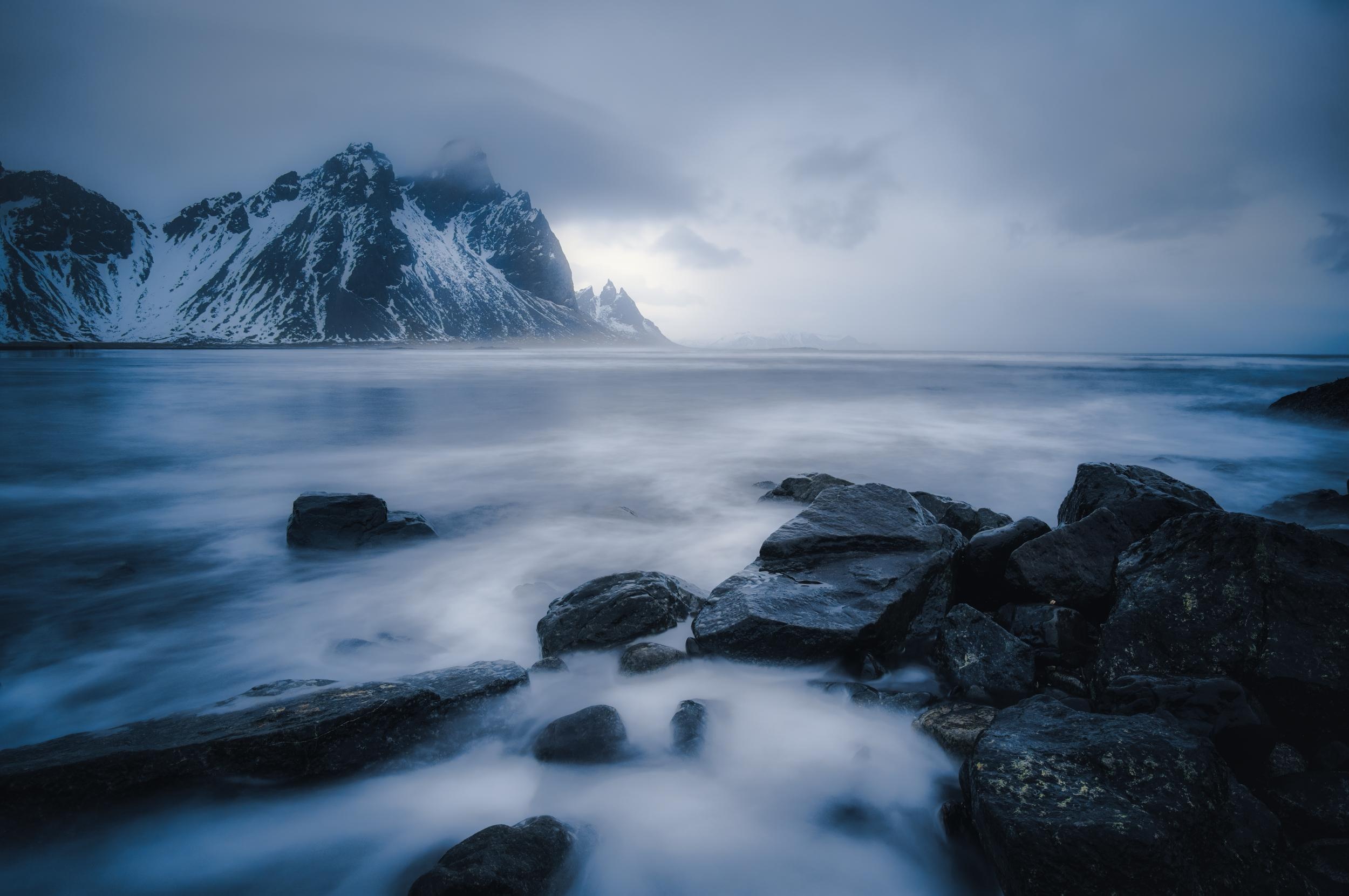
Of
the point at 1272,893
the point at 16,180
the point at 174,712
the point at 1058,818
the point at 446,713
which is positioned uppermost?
the point at 16,180

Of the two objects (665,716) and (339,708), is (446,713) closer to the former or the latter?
(339,708)

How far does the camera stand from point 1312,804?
7.79ft

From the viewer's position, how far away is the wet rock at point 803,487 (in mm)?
8656

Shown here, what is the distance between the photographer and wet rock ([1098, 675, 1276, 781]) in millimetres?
2574

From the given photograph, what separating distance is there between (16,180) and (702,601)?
267633 mm

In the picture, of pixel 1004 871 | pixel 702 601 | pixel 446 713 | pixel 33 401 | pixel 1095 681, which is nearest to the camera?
pixel 1004 871

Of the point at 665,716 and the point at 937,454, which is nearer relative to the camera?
the point at 665,716

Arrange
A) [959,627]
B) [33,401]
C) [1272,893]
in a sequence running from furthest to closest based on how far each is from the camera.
→ [33,401]
[959,627]
[1272,893]

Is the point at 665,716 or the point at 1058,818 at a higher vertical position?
the point at 1058,818

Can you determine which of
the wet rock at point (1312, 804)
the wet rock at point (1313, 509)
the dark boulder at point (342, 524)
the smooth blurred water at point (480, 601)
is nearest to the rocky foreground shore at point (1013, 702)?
the wet rock at point (1312, 804)

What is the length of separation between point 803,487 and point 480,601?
4988 mm

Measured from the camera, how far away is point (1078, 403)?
25.8 metres

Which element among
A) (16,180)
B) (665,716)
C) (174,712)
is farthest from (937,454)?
(16,180)

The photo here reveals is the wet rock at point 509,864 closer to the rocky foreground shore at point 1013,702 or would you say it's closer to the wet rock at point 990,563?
the rocky foreground shore at point 1013,702
